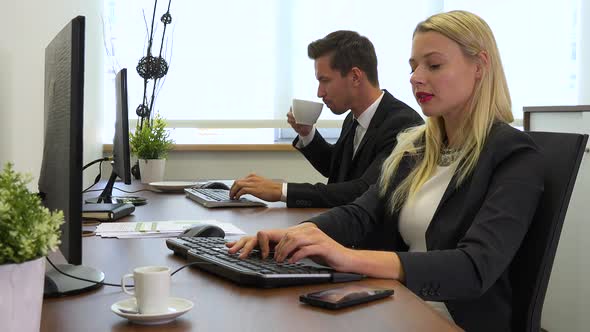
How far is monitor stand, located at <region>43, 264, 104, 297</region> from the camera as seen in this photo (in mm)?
1023

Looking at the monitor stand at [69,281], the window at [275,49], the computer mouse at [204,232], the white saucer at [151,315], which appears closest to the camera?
the white saucer at [151,315]

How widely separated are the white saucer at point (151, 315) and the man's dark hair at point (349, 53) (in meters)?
1.92

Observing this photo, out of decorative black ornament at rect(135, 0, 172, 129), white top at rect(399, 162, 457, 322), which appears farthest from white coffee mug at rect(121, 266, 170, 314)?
decorative black ornament at rect(135, 0, 172, 129)

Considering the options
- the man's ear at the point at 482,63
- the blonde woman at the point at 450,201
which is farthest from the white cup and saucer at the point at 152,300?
the man's ear at the point at 482,63

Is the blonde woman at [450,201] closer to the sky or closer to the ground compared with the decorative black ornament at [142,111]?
closer to the ground

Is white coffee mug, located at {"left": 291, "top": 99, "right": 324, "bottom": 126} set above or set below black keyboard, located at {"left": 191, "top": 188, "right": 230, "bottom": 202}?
above

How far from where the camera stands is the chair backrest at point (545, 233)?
50.7 inches

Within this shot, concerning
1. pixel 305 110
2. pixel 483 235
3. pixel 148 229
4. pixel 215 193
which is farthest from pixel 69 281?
pixel 305 110

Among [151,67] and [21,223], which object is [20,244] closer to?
[21,223]

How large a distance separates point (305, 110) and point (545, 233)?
139 cm

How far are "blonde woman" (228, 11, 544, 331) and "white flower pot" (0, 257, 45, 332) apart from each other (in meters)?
0.54

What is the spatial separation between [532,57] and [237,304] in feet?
10.6

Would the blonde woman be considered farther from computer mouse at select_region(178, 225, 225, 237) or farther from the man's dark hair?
the man's dark hair

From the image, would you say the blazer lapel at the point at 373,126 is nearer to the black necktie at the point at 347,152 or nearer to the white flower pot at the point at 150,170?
the black necktie at the point at 347,152
